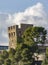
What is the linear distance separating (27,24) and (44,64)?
113 ft

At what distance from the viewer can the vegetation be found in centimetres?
5019

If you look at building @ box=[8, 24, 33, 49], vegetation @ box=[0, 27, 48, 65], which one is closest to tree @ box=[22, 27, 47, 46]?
vegetation @ box=[0, 27, 48, 65]

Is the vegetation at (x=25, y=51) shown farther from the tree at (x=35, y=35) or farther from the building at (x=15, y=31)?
the building at (x=15, y=31)

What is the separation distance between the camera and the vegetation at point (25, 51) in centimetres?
5019

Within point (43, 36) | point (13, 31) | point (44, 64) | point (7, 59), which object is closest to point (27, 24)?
point (13, 31)

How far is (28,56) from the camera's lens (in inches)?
1971

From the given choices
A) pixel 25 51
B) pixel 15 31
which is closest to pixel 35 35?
pixel 25 51

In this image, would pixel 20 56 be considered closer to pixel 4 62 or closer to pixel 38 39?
pixel 4 62

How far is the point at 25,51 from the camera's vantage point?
50.2 metres

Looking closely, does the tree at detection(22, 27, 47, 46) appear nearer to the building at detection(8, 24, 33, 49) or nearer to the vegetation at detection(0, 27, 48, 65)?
the vegetation at detection(0, 27, 48, 65)

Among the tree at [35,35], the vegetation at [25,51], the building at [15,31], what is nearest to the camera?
the vegetation at [25,51]

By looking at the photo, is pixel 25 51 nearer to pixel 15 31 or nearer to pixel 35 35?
pixel 35 35

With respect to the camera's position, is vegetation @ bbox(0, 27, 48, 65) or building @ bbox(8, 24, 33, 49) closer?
vegetation @ bbox(0, 27, 48, 65)

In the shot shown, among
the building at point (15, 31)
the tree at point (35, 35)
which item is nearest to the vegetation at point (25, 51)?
the tree at point (35, 35)
